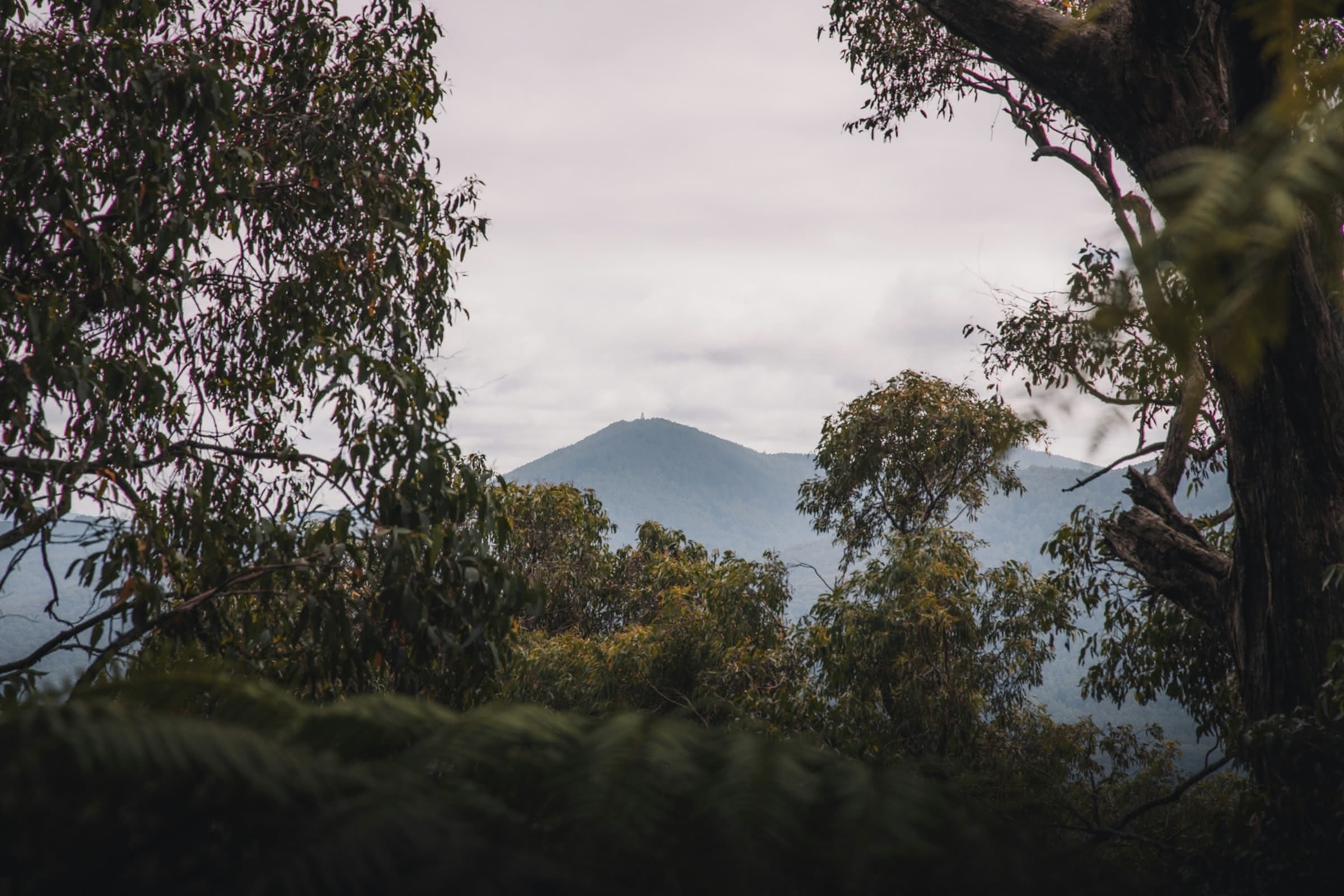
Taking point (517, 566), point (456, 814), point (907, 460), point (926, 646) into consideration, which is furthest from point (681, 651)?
point (456, 814)

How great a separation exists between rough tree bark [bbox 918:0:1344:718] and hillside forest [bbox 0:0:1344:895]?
0.02 metres

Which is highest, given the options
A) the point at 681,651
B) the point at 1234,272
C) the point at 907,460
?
the point at 907,460

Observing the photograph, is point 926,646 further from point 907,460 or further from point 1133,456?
point 907,460

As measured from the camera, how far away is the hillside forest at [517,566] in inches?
27.2

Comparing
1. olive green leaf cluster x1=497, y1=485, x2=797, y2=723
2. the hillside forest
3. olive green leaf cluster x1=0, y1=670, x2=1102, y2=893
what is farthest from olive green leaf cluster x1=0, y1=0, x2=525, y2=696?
olive green leaf cluster x1=497, y1=485, x2=797, y2=723

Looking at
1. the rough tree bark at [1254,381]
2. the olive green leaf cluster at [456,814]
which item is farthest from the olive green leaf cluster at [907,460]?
the olive green leaf cluster at [456,814]

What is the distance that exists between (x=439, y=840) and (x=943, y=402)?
1224 centimetres

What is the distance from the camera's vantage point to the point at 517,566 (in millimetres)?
4828

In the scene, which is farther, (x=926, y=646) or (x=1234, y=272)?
(x=926, y=646)

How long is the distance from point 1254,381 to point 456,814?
3490mm

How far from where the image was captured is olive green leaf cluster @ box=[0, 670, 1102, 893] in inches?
24.2

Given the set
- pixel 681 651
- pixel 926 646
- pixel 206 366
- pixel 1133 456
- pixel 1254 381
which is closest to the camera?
pixel 1254 381

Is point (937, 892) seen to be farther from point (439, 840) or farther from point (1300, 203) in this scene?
point (1300, 203)

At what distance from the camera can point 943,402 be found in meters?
12.2
